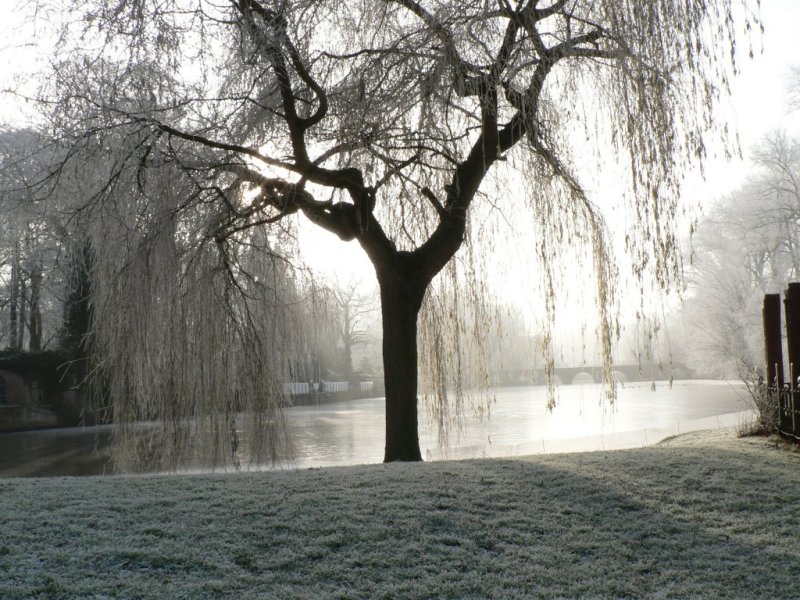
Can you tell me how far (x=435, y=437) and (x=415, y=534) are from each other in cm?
1133

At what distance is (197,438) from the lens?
731 cm

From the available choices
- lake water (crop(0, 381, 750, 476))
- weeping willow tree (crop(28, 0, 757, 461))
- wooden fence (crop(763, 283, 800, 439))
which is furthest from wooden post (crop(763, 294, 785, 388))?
weeping willow tree (crop(28, 0, 757, 461))

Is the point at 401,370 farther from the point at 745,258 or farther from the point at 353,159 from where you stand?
the point at 745,258

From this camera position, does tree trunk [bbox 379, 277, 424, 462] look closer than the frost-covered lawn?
No

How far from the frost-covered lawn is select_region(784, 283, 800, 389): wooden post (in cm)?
241

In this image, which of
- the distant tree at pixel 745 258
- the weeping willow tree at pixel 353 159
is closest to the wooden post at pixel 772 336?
the weeping willow tree at pixel 353 159

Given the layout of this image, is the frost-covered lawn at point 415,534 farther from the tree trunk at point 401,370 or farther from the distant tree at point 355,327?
the distant tree at point 355,327

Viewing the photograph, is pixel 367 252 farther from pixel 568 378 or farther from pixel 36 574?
pixel 568 378

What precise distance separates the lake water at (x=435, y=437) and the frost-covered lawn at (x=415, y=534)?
285 centimetres

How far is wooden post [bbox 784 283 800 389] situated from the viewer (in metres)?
7.64

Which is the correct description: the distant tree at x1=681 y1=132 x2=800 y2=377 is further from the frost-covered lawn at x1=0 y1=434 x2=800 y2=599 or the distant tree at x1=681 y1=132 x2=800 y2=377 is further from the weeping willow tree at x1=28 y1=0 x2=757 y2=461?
the frost-covered lawn at x1=0 y1=434 x2=800 y2=599

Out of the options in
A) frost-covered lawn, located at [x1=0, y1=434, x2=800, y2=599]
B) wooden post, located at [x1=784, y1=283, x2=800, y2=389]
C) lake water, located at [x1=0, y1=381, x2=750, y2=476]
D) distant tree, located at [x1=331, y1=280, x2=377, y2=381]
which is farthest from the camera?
distant tree, located at [x1=331, y1=280, x2=377, y2=381]

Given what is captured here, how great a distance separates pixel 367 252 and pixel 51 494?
3959 mm

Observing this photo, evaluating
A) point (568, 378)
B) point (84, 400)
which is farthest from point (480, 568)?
point (568, 378)
